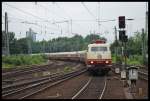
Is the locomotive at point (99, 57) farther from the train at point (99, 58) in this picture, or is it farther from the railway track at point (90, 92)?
the railway track at point (90, 92)

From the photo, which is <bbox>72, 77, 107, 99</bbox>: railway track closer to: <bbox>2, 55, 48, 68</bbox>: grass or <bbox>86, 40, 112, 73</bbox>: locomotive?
Result: <bbox>86, 40, 112, 73</bbox>: locomotive

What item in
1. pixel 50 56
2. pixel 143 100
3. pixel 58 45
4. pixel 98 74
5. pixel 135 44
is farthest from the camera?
pixel 58 45

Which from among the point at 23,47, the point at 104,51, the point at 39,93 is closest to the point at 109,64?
the point at 104,51

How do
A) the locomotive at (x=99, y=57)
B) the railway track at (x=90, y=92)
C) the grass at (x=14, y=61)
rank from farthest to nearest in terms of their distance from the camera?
the grass at (x=14, y=61) → the locomotive at (x=99, y=57) → the railway track at (x=90, y=92)

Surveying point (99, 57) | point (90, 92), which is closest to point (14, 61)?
point (99, 57)

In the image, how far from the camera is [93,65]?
3766cm

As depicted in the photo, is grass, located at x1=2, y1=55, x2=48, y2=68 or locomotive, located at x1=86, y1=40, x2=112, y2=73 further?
grass, located at x1=2, y1=55, x2=48, y2=68

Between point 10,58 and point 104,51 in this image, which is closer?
point 104,51

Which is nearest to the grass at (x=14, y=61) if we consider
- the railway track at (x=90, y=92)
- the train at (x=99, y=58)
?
the train at (x=99, y=58)

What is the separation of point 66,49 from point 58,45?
4.39 meters

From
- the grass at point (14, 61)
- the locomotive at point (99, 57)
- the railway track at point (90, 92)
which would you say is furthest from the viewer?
the grass at point (14, 61)

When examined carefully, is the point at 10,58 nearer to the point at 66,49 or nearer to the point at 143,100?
the point at 143,100

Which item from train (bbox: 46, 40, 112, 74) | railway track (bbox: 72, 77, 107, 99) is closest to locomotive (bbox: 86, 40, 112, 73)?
train (bbox: 46, 40, 112, 74)

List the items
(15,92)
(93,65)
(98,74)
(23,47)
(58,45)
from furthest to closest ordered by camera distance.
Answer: (58,45) < (23,47) < (98,74) < (93,65) < (15,92)
